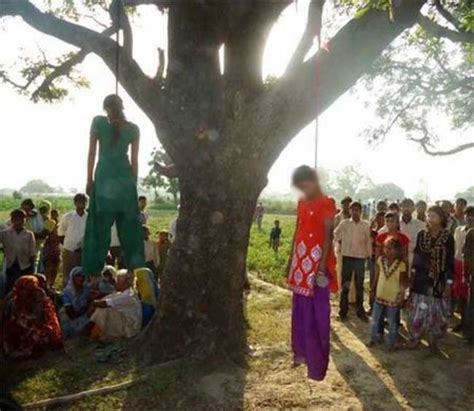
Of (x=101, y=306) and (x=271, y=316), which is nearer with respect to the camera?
(x=101, y=306)

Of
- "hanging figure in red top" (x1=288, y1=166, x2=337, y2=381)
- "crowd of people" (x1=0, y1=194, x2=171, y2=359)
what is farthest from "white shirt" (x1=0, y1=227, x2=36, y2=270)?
"hanging figure in red top" (x1=288, y1=166, x2=337, y2=381)

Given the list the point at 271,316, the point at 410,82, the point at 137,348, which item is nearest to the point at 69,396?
the point at 137,348

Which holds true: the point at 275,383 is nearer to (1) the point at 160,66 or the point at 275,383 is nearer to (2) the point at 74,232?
(1) the point at 160,66

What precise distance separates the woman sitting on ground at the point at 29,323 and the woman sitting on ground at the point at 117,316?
1.75 feet

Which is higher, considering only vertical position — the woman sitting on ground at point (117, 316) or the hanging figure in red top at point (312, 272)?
the hanging figure in red top at point (312, 272)

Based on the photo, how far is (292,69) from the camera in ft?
18.0

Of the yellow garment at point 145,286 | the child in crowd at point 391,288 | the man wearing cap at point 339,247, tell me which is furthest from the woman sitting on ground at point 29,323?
the man wearing cap at point 339,247

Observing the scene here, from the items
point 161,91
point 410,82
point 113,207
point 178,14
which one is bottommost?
point 113,207

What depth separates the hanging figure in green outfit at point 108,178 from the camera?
410cm

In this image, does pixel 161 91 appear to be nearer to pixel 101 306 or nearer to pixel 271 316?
pixel 101 306

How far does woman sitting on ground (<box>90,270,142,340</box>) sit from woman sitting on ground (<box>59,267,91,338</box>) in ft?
0.96

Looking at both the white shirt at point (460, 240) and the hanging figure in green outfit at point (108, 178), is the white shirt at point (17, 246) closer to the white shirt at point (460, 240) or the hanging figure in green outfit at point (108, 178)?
the hanging figure in green outfit at point (108, 178)

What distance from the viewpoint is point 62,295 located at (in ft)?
24.5

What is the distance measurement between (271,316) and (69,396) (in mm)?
3968
